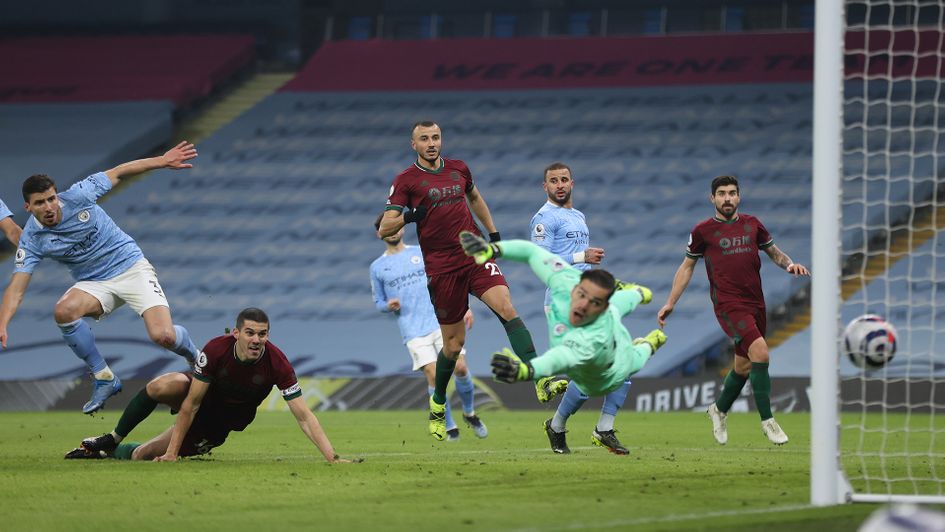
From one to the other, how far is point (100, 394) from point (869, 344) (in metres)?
6.31

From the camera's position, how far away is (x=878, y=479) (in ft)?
28.3

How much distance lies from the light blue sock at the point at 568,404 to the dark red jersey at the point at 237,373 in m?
2.26

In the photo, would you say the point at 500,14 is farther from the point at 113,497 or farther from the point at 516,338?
the point at 113,497

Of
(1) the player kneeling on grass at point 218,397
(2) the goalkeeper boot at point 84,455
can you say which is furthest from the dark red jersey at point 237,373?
(2) the goalkeeper boot at point 84,455

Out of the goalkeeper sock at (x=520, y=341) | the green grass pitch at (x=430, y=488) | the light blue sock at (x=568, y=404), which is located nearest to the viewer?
the green grass pitch at (x=430, y=488)

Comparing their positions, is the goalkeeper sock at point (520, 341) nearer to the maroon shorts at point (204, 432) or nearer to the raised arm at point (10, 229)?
the maroon shorts at point (204, 432)

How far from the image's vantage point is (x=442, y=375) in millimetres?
11406

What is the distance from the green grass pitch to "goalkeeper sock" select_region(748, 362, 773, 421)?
383mm

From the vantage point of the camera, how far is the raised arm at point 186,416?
381 inches

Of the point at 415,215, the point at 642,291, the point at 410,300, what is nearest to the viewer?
the point at 642,291

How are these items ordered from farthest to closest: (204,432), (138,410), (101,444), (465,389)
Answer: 1. (465,389)
2. (101,444)
3. (138,410)
4. (204,432)

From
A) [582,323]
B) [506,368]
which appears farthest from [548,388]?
[506,368]

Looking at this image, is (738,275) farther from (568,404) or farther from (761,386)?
(568,404)

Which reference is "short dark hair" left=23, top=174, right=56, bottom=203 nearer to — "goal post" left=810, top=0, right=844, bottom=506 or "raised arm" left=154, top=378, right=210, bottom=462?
"raised arm" left=154, top=378, right=210, bottom=462
